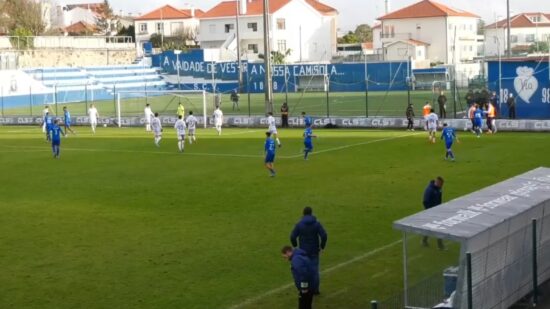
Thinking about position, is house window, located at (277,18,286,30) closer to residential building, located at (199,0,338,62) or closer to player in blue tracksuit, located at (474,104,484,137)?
residential building, located at (199,0,338,62)

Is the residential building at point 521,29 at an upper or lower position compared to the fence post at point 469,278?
upper

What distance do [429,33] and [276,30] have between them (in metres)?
19.3

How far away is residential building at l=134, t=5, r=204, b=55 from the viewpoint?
459ft

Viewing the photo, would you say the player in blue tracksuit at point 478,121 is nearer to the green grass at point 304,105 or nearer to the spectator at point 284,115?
the green grass at point 304,105

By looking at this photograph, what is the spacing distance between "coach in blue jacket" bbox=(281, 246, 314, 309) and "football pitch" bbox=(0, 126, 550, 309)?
1165 mm

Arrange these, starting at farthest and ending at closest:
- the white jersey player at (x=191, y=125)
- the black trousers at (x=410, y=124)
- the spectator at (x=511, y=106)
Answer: the spectator at (x=511, y=106), the black trousers at (x=410, y=124), the white jersey player at (x=191, y=125)

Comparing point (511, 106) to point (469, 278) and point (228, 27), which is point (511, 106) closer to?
point (469, 278)

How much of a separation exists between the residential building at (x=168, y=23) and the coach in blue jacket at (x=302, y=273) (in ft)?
412

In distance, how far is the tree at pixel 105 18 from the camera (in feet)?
474

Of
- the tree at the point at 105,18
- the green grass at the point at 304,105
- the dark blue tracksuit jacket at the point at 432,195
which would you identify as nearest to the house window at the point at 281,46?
the green grass at the point at 304,105

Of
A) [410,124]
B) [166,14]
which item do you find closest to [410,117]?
[410,124]

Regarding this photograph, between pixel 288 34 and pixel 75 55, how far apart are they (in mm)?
29151

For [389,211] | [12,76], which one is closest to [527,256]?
[389,211]

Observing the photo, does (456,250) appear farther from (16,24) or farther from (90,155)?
(16,24)
